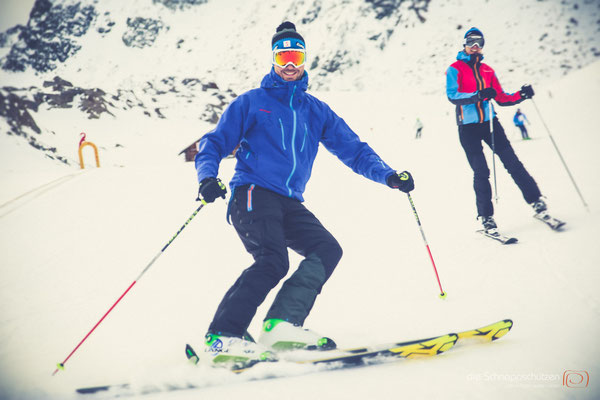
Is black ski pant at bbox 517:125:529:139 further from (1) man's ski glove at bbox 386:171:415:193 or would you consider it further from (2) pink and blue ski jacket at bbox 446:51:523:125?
(1) man's ski glove at bbox 386:171:415:193

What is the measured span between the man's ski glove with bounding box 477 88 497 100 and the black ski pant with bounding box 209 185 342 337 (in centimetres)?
239

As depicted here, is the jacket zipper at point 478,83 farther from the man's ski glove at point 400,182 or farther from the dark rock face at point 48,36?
the dark rock face at point 48,36

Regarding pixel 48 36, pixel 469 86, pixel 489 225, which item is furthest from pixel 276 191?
pixel 48 36

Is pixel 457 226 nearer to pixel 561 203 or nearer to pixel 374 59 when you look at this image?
pixel 561 203

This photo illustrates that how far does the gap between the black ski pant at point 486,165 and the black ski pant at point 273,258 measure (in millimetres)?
2197

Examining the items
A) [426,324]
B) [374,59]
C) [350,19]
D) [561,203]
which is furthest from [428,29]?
[426,324]

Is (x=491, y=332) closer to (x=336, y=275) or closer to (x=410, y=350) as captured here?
(x=410, y=350)

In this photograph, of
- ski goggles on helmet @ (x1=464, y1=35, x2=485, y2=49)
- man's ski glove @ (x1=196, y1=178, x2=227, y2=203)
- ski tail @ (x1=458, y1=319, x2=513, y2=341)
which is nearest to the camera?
ski tail @ (x1=458, y1=319, x2=513, y2=341)

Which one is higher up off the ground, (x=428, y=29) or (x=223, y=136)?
(x=428, y=29)

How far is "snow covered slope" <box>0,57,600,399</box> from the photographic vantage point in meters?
1.41

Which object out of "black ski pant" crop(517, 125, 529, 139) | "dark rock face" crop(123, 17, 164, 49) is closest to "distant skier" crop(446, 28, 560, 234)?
"black ski pant" crop(517, 125, 529, 139)

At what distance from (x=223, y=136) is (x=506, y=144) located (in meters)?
2.89

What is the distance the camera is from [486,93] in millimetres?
3277

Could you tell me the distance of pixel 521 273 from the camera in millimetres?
2445
